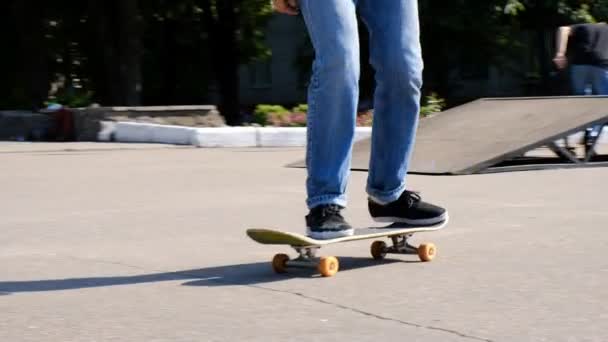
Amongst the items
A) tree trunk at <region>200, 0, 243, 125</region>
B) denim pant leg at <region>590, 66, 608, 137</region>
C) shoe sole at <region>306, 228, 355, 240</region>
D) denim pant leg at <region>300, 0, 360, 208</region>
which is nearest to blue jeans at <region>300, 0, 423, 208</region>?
denim pant leg at <region>300, 0, 360, 208</region>

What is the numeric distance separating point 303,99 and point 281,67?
1.90 metres

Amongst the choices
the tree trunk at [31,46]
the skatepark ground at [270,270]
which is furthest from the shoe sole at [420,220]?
the tree trunk at [31,46]

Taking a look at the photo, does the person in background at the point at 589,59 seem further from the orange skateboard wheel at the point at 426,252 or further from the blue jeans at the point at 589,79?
the orange skateboard wheel at the point at 426,252

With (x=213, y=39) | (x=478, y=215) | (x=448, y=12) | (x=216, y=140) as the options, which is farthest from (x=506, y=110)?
(x=213, y=39)

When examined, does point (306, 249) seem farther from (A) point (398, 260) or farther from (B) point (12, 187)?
(B) point (12, 187)

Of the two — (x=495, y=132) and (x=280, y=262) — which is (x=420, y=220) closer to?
(x=280, y=262)

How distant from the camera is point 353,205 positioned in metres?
8.45

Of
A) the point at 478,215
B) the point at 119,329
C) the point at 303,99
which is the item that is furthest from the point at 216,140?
the point at 303,99

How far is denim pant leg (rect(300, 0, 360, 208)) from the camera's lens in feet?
17.1

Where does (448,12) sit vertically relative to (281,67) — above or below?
above

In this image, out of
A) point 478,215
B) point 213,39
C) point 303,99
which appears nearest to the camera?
point 478,215

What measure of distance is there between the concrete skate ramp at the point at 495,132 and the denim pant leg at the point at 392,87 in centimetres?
487

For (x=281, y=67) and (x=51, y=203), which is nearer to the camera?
(x=51, y=203)

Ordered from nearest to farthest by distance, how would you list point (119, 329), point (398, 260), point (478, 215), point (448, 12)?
1. point (119, 329)
2. point (398, 260)
3. point (478, 215)
4. point (448, 12)
